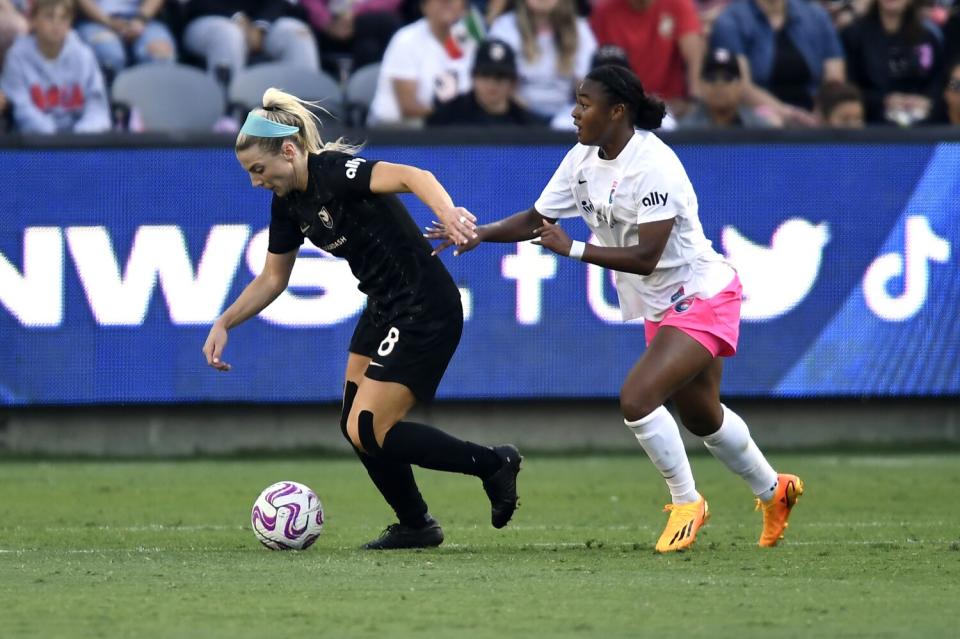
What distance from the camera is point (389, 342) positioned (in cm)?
728

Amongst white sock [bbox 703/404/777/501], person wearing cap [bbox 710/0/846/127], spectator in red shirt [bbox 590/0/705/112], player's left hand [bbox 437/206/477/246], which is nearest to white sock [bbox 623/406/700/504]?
white sock [bbox 703/404/777/501]

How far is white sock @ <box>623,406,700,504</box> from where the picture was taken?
7262mm

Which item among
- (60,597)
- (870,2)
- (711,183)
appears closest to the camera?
(60,597)

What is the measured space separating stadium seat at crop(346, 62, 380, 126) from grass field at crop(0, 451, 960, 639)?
3157 millimetres

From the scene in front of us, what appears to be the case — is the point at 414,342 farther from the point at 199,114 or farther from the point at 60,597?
the point at 199,114

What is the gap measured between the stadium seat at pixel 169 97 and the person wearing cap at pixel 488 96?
170cm

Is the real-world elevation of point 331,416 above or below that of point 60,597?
below

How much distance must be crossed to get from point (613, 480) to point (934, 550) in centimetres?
380

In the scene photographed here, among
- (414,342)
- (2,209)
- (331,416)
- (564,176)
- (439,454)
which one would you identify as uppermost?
(564,176)

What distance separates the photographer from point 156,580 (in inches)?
253

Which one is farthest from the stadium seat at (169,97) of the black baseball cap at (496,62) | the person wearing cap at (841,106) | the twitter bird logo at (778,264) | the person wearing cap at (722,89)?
the person wearing cap at (841,106)

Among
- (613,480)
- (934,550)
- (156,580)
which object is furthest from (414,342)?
(613,480)

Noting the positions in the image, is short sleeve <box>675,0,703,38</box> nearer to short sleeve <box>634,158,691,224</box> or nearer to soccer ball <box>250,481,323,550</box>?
short sleeve <box>634,158,691,224</box>

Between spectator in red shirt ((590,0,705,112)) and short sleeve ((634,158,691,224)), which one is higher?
short sleeve ((634,158,691,224))
